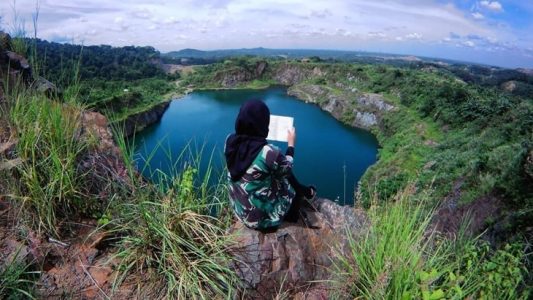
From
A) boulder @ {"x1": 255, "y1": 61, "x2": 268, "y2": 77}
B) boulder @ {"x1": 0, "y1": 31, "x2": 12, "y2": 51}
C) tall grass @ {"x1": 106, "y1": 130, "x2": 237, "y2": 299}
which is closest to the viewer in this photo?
tall grass @ {"x1": 106, "y1": 130, "x2": 237, "y2": 299}

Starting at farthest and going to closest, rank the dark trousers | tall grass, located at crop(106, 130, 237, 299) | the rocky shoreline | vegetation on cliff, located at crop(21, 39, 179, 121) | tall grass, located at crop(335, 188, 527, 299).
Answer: the rocky shoreline < vegetation on cliff, located at crop(21, 39, 179, 121) < the dark trousers < tall grass, located at crop(106, 130, 237, 299) < tall grass, located at crop(335, 188, 527, 299)

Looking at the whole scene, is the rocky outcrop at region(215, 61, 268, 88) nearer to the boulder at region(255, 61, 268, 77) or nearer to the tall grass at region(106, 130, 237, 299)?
the boulder at region(255, 61, 268, 77)

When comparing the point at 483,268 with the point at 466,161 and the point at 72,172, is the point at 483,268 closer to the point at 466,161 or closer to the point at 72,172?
the point at 72,172

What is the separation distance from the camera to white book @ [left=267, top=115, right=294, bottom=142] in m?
3.17

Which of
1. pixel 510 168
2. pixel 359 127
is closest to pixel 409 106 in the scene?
pixel 359 127

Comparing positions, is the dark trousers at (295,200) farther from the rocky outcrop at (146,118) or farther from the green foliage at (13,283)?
the rocky outcrop at (146,118)

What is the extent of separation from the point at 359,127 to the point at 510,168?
35.1 m

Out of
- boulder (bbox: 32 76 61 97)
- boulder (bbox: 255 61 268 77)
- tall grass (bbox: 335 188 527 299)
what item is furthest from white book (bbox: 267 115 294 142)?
boulder (bbox: 255 61 268 77)

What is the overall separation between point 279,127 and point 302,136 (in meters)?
35.6

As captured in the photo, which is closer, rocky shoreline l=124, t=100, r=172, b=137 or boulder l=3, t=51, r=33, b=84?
boulder l=3, t=51, r=33, b=84

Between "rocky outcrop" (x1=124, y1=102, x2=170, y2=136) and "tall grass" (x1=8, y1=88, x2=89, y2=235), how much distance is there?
35.8 m

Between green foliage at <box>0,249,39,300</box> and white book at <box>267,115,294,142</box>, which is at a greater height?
white book at <box>267,115,294,142</box>

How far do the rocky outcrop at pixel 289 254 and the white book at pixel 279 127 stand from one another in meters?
0.79

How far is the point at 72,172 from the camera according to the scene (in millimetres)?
2451
